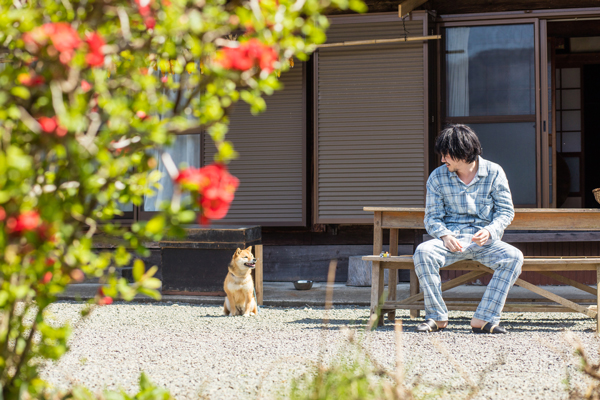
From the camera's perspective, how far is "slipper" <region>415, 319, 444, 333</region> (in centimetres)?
362

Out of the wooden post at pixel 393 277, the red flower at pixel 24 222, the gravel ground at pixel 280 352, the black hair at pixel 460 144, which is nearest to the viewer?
the red flower at pixel 24 222

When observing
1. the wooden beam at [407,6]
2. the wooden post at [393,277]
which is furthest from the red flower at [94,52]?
the wooden beam at [407,6]

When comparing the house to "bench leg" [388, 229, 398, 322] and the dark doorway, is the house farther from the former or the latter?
the dark doorway

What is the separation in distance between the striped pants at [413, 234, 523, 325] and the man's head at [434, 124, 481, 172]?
536 millimetres

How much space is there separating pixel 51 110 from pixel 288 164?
541 cm

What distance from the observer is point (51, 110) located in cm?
133

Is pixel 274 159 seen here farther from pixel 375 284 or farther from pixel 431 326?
pixel 431 326

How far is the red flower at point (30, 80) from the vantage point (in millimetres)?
1263

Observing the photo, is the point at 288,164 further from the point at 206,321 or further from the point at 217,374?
the point at 217,374

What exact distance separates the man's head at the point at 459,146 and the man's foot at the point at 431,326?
3.36ft

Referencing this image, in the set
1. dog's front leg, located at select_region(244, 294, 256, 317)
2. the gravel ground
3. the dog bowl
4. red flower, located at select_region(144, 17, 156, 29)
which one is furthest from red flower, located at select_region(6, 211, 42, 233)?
the dog bowl

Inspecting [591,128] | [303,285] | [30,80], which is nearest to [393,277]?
[303,285]

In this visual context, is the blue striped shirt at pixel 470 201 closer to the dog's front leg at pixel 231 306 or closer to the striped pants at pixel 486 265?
the striped pants at pixel 486 265

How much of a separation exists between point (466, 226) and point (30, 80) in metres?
3.15
